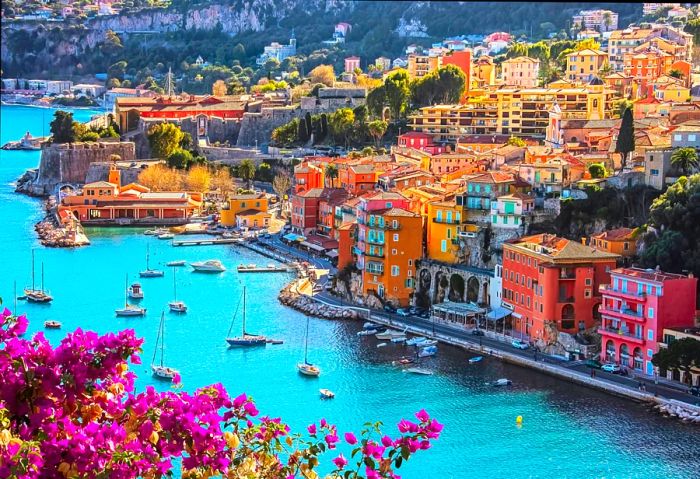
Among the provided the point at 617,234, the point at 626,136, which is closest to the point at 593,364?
the point at 617,234

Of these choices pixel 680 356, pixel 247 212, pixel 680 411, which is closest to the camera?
pixel 680 411

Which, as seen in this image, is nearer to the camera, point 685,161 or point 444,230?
point 685,161

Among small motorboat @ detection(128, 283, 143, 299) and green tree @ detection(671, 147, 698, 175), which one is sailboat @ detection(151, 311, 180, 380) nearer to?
small motorboat @ detection(128, 283, 143, 299)

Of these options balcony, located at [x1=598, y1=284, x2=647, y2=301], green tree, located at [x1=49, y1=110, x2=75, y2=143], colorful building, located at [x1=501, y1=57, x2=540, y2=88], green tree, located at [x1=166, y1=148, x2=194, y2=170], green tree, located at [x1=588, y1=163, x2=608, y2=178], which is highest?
colorful building, located at [x1=501, y1=57, x2=540, y2=88]

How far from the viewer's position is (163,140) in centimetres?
3059

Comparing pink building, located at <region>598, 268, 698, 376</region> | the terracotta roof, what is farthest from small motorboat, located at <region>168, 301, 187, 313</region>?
pink building, located at <region>598, 268, 698, 376</region>

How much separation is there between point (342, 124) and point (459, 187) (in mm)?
10920

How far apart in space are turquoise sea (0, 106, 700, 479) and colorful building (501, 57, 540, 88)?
39.5ft

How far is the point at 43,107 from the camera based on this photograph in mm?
56656

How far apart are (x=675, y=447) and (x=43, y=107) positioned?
157 feet

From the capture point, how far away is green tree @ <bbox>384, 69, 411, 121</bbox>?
29.3 metres

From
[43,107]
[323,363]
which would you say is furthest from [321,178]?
[43,107]

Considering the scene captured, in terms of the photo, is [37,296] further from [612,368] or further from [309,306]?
[612,368]

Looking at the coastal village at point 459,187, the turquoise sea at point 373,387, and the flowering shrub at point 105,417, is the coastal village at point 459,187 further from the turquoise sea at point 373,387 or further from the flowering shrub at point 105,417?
the flowering shrub at point 105,417
